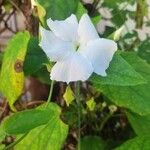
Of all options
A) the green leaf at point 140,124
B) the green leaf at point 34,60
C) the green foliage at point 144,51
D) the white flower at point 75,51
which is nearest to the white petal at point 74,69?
the white flower at point 75,51

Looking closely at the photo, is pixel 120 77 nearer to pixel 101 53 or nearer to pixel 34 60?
pixel 101 53

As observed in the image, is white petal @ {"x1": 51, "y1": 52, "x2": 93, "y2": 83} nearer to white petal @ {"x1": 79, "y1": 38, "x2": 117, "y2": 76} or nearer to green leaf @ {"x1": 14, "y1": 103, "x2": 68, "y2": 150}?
white petal @ {"x1": 79, "y1": 38, "x2": 117, "y2": 76}

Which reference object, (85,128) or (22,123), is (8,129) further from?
(85,128)

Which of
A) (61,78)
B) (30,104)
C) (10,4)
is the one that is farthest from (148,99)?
(10,4)

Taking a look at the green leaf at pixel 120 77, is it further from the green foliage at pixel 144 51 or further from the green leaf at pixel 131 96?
the green foliage at pixel 144 51

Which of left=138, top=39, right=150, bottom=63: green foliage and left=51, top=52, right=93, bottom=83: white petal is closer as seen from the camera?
left=51, top=52, right=93, bottom=83: white petal

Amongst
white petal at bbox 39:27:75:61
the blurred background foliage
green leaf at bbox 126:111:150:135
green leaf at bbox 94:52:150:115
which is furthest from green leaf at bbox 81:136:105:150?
white petal at bbox 39:27:75:61

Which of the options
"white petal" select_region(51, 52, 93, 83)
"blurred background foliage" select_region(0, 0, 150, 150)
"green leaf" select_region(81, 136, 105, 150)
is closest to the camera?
"white petal" select_region(51, 52, 93, 83)
